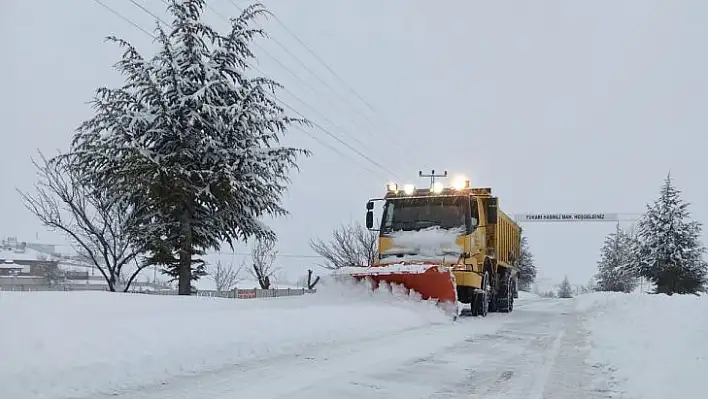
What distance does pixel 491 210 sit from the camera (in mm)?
14898

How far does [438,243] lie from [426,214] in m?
0.79

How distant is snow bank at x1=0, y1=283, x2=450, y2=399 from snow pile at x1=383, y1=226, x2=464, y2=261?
3556mm

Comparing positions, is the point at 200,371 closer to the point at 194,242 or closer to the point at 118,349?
the point at 118,349

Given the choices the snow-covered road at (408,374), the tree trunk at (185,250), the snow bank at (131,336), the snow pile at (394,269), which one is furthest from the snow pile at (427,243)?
the tree trunk at (185,250)

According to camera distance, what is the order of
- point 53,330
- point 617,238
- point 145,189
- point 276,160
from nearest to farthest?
point 53,330, point 145,189, point 276,160, point 617,238

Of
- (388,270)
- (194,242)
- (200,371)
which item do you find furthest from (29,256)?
(200,371)

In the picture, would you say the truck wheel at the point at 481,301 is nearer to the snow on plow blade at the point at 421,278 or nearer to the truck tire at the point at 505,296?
the snow on plow blade at the point at 421,278

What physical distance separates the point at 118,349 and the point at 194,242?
12.1 m

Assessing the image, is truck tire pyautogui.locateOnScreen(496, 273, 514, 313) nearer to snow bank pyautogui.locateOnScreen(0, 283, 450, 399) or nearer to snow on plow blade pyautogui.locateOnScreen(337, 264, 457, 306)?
snow on plow blade pyautogui.locateOnScreen(337, 264, 457, 306)

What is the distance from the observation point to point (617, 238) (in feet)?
283

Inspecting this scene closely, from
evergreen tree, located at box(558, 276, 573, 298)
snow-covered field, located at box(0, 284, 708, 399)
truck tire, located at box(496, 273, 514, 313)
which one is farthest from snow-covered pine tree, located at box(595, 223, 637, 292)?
snow-covered field, located at box(0, 284, 708, 399)

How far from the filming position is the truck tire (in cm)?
1817

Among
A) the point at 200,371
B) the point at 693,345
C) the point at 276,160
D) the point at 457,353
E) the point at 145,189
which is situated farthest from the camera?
the point at 276,160

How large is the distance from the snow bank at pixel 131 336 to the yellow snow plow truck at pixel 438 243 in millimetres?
2193
